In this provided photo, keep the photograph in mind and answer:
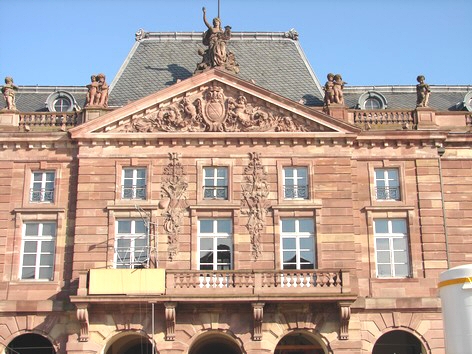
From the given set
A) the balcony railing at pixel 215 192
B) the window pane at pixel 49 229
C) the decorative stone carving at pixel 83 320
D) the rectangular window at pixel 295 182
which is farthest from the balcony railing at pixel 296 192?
the window pane at pixel 49 229

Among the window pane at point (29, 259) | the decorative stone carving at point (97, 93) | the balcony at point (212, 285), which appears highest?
the decorative stone carving at point (97, 93)

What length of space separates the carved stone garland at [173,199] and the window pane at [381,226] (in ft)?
26.8

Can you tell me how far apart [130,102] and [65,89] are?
5.54 meters

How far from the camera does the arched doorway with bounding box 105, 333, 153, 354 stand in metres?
32.9

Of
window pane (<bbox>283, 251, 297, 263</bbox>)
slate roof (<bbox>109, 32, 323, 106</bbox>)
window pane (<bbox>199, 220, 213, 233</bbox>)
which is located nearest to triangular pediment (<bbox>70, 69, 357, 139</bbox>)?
slate roof (<bbox>109, 32, 323, 106</bbox>)

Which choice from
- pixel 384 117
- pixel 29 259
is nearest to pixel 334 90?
pixel 384 117

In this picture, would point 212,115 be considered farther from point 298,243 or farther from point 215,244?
point 298,243

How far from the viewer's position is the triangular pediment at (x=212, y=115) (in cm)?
3275

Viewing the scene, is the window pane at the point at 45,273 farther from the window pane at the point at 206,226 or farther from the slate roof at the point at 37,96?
the slate roof at the point at 37,96

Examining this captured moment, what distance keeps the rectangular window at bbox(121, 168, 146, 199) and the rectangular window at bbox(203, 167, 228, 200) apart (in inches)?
104

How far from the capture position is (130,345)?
34.3m

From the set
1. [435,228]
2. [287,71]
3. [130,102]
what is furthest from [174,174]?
[435,228]

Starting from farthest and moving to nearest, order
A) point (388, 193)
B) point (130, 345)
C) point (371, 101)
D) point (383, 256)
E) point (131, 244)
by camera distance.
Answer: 1. point (371, 101)
2. point (130, 345)
3. point (388, 193)
4. point (383, 256)
5. point (131, 244)

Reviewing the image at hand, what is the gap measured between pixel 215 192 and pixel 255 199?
176 centimetres
